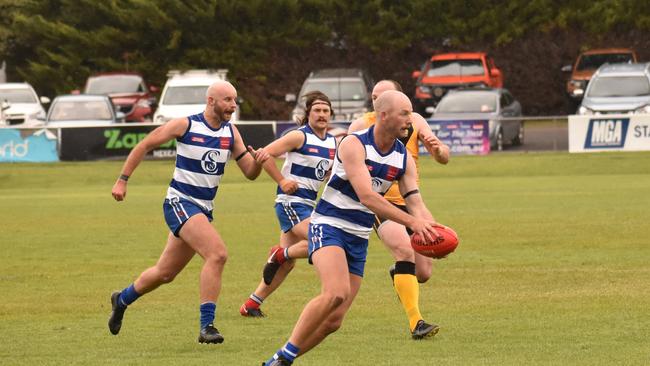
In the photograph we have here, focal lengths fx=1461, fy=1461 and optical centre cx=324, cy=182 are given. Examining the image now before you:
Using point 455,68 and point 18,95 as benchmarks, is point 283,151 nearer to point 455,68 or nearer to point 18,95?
point 18,95

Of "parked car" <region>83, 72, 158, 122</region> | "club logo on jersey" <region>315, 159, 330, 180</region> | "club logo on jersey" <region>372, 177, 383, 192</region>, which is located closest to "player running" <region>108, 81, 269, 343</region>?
"club logo on jersey" <region>315, 159, 330, 180</region>

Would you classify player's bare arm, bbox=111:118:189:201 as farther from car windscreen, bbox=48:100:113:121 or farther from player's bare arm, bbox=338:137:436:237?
car windscreen, bbox=48:100:113:121

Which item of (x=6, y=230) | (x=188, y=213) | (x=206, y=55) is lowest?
(x=206, y=55)

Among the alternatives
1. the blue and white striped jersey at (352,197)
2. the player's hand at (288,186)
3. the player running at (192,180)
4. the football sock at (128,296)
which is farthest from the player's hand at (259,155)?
the blue and white striped jersey at (352,197)

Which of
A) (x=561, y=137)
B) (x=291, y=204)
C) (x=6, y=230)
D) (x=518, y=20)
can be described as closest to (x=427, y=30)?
(x=518, y=20)

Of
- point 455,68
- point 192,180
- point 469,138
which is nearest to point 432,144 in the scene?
point 192,180

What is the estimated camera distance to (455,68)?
42875mm

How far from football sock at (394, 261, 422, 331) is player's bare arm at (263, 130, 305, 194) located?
3.43 ft

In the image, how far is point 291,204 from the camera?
39.9 ft

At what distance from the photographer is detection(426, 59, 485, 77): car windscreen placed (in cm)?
4275

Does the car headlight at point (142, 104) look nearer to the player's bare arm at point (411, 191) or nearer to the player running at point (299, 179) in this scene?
the player running at point (299, 179)

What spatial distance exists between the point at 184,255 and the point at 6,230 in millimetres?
→ 10253

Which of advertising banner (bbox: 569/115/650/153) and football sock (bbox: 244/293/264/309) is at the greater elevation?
football sock (bbox: 244/293/264/309)

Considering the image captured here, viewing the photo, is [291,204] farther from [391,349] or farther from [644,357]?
[644,357]
